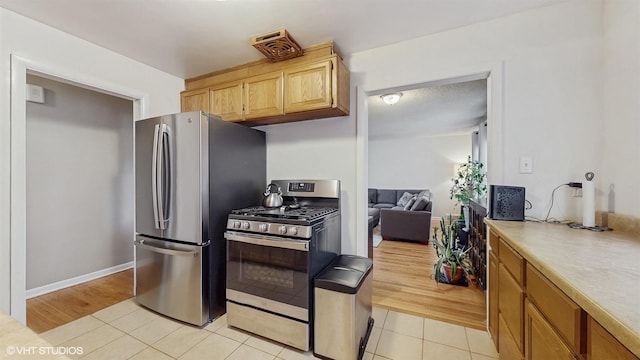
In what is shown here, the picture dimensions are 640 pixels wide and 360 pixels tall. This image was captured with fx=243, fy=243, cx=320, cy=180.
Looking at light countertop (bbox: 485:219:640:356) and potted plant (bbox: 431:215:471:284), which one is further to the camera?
potted plant (bbox: 431:215:471:284)

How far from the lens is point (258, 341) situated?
5.99ft

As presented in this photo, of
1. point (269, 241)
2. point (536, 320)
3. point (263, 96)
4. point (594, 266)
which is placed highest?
point (263, 96)

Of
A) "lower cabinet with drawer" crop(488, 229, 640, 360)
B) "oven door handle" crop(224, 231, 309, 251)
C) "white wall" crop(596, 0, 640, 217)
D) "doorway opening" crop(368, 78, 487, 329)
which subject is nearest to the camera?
"lower cabinet with drawer" crop(488, 229, 640, 360)

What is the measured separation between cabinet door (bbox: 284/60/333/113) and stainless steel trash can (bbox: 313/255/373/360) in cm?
136

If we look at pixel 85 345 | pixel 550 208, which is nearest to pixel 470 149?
pixel 550 208

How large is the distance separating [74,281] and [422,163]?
727 cm

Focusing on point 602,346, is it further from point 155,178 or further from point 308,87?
point 155,178

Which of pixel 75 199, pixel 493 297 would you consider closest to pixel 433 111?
pixel 493 297

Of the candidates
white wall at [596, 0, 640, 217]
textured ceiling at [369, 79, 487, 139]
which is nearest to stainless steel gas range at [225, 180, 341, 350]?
white wall at [596, 0, 640, 217]

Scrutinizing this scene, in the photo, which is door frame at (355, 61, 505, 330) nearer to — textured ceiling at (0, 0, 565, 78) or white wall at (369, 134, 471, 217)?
textured ceiling at (0, 0, 565, 78)

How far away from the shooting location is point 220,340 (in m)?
1.83

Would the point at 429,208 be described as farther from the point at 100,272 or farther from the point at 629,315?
the point at 100,272

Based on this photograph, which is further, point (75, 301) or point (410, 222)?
point (410, 222)

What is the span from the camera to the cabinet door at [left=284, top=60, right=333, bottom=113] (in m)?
2.03
